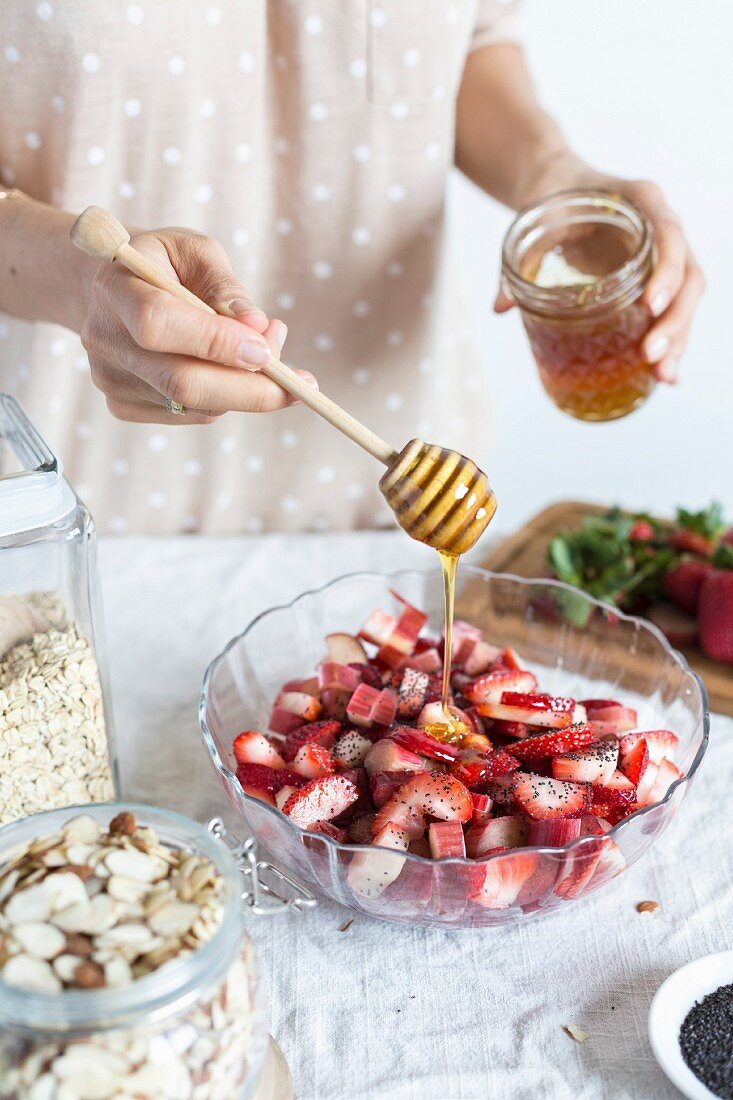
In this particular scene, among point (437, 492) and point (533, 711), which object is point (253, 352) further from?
point (533, 711)

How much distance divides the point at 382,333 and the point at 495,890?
91 cm

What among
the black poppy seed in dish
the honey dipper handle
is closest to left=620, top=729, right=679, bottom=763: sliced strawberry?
the black poppy seed in dish

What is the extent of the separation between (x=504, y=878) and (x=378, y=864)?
10cm

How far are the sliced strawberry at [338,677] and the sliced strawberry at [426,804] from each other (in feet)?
0.65

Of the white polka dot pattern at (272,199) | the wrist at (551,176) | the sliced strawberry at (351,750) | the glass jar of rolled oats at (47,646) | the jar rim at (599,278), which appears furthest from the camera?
the wrist at (551,176)

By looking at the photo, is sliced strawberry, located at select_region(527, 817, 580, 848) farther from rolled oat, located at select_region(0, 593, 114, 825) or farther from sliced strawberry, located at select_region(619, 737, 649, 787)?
rolled oat, located at select_region(0, 593, 114, 825)

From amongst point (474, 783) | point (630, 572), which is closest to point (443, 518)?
point (474, 783)

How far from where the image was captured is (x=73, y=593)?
891 millimetres

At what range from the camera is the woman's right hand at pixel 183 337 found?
0.79m

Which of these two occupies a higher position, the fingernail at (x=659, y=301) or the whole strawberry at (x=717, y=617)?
the fingernail at (x=659, y=301)

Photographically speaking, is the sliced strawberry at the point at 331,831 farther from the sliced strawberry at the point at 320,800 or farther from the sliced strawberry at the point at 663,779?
the sliced strawberry at the point at 663,779

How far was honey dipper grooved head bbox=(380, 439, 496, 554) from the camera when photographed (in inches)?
33.8

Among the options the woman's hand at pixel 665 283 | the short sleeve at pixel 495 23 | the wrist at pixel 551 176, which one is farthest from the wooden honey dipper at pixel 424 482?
the short sleeve at pixel 495 23

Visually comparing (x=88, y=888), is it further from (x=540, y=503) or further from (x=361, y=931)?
(x=540, y=503)
